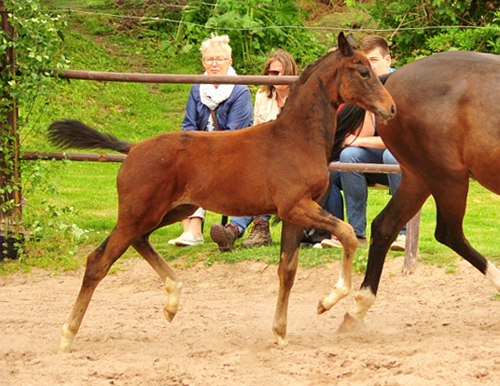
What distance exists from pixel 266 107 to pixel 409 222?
167 centimetres

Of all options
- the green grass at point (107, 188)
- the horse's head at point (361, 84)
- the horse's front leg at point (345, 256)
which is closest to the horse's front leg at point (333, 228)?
the horse's front leg at point (345, 256)

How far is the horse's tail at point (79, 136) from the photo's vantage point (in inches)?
170

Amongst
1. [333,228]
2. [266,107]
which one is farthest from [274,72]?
[333,228]

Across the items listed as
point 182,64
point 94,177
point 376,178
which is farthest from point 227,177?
point 182,64

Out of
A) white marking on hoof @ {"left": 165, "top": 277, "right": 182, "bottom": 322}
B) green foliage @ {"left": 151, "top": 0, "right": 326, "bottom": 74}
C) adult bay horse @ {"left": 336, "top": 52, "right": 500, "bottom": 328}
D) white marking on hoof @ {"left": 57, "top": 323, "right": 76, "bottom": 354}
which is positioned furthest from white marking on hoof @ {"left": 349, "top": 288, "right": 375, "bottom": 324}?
green foliage @ {"left": 151, "top": 0, "right": 326, "bottom": 74}

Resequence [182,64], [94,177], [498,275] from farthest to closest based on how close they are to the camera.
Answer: [182,64], [94,177], [498,275]

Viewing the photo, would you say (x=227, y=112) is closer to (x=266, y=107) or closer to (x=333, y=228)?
(x=266, y=107)

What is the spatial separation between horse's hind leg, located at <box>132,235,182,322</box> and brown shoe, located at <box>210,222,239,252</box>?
1606mm

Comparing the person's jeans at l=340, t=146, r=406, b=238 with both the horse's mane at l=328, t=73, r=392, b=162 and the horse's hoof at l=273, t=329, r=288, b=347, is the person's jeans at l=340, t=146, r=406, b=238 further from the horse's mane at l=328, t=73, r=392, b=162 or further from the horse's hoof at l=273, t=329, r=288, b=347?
the horse's hoof at l=273, t=329, r=288, b=347

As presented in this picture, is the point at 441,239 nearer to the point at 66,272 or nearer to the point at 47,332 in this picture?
the point at 47,332

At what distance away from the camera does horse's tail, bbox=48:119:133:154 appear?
4.32 meters

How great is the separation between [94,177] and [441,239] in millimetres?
6040

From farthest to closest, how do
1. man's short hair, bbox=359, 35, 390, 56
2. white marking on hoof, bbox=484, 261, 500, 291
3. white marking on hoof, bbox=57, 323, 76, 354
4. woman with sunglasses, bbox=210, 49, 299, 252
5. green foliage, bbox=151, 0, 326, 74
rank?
1. green foliage, bbox=151, 0, 326, 74
2. woman with sunglasses, bbox=210, 49, 299, 252
3. man's short hair, bbox=359, 35, 390, 56
4. white marking on hoof, bbox=484, 261, 500, 291
5. white marking on hoof, bbox=57, 323, 76, 354

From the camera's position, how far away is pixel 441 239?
14.4 ft
